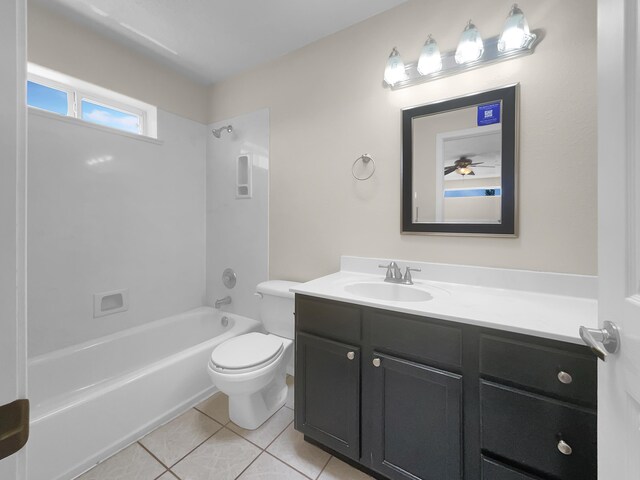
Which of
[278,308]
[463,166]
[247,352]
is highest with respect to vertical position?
[463,166]

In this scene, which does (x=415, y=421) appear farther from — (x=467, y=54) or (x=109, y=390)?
(x=467, y=54)

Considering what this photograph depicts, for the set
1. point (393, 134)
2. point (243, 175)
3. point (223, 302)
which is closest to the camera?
point (393, 134)

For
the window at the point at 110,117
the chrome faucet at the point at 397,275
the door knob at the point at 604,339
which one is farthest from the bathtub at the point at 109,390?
the door knob at the point at 604,339

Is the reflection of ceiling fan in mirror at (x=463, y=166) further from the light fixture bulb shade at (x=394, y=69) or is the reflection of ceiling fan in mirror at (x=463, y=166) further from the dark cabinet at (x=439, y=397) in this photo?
the dark cabinet at (x=439, y=397)

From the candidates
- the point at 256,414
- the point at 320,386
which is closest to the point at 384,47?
the point at 320,386

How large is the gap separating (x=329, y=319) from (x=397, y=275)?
50 cm

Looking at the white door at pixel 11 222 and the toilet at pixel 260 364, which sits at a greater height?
the white door at pixel 11 222

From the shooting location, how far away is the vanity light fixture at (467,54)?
4.12 feet

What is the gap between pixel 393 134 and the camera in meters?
1.65

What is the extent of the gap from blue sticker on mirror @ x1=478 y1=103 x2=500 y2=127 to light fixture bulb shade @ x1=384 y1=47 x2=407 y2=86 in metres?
0.47

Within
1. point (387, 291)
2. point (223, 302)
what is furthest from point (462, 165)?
point (223, 302)

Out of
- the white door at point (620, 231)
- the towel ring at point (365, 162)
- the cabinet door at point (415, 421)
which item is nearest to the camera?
the white door at point (620, 231)

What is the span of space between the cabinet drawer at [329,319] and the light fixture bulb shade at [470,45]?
137cm

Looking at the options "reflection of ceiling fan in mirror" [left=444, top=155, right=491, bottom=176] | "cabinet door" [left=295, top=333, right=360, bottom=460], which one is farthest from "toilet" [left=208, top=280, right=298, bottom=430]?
"reflection of ceiling fan in mirror" [left=444, top=155, right=491, bottom=176]
